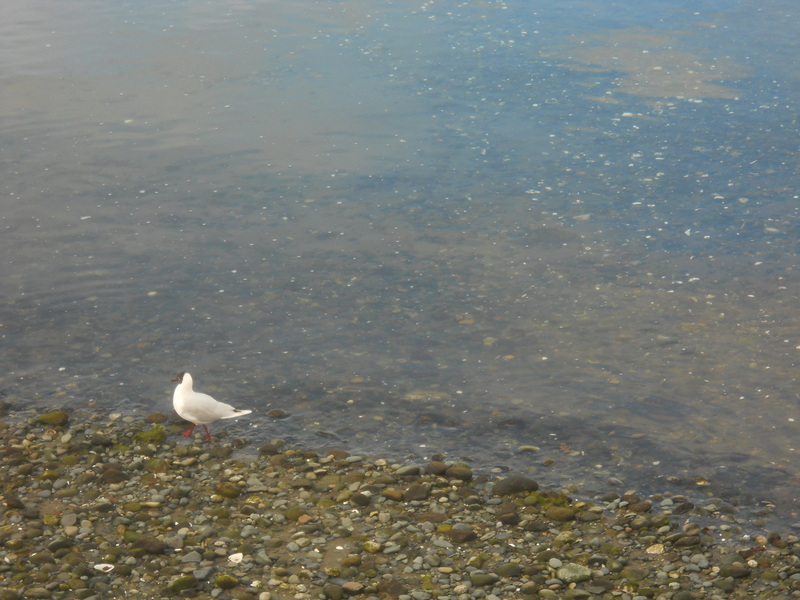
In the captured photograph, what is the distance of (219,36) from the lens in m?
25.8

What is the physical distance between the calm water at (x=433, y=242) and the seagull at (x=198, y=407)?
0.64 metres

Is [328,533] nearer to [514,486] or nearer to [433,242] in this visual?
[514,486]

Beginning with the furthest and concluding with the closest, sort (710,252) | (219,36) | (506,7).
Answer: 1. (506,7)
2. (219,36)
3. (710,252)

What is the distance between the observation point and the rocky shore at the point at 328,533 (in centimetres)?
762

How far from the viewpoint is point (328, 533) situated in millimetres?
8469

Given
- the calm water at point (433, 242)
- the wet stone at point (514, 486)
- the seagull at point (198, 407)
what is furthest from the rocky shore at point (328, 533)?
the calm water at point (433, 242)

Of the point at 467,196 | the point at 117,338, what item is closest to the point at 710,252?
the point at 467,196

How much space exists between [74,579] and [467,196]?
10.8m

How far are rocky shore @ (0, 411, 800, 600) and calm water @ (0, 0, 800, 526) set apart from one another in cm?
72

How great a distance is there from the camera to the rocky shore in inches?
300

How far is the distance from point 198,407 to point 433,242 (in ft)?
20.7

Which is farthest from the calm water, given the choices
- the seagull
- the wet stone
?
the seagull

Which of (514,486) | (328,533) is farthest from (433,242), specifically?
(328,533)

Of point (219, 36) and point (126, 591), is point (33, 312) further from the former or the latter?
point (219, 36)
